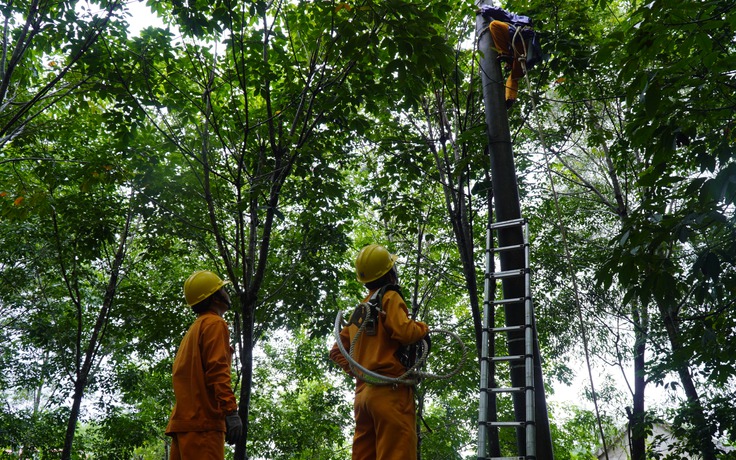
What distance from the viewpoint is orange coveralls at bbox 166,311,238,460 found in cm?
348

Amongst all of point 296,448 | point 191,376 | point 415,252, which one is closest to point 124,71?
point 191,376

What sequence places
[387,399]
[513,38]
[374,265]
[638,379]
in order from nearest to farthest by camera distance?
[387,399] < [374,265] < [513,38] < [638,379]

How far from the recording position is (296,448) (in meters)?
14.0

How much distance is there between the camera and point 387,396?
11.1 feet

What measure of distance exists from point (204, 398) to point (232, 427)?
0.29 m

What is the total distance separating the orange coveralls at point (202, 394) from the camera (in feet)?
11.4

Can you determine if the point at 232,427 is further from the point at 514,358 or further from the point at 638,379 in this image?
the point at 638,379

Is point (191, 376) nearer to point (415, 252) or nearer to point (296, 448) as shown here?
point (415, 252)

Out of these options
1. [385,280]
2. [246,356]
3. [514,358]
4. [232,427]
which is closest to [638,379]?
[514,358]

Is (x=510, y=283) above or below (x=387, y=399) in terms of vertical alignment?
above

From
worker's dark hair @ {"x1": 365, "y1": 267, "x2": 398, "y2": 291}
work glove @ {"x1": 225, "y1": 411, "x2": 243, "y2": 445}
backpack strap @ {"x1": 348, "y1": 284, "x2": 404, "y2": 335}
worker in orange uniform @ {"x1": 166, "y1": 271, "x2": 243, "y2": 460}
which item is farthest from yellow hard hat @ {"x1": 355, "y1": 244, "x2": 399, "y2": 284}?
work glove @ {"x1": 225, "y1": 411, "x2": 243, "y2": 445}

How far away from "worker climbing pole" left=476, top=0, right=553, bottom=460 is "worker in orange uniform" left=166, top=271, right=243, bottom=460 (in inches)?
68.4

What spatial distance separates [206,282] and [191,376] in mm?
692

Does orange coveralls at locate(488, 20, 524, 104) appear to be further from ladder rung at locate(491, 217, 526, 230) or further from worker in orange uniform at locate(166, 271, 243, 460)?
worker in orange uniform at locate(166, 271, 243, 460)
